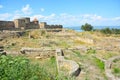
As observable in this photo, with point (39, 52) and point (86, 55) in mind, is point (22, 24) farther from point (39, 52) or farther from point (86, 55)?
point (86, 55)

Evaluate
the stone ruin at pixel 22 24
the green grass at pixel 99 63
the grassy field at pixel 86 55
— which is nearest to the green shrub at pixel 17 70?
the grassy field at pixel 86 55

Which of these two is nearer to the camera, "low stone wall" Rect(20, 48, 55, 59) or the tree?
"low stone wall" Rect(20, 48, 55, 59)

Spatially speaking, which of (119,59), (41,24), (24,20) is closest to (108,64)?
(119,59)

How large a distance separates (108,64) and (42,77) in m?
6.51

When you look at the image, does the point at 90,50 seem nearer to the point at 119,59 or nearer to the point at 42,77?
the point at 119,59

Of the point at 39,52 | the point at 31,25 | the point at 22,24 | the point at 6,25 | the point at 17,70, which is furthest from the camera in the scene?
the point at 31,25

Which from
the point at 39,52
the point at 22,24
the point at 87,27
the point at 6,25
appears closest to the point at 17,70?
the point at 39,52

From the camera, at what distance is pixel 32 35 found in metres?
24.5

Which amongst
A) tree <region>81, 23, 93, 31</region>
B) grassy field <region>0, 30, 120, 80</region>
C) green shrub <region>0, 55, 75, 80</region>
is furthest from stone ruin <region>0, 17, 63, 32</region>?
green shrub <region>0, 55, 75, 80</region>

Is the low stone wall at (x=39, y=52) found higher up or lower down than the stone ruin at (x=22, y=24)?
lower down

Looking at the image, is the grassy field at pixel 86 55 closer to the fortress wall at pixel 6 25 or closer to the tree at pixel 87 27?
the fortress wall at pixel 6 25

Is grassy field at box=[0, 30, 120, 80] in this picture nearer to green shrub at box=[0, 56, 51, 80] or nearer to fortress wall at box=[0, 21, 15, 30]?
green shrub at box=[0, 56, 51, 80]

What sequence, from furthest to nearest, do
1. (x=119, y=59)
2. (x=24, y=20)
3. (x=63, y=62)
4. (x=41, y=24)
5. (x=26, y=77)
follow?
(x=41, y=24) < (x=24, y=20) < (x=119, y=59) < (x=63, y=62) < (x=26, y=77)

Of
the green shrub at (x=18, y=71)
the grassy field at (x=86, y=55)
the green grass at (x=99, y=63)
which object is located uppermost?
the green shrub at (x=18, y=71)
